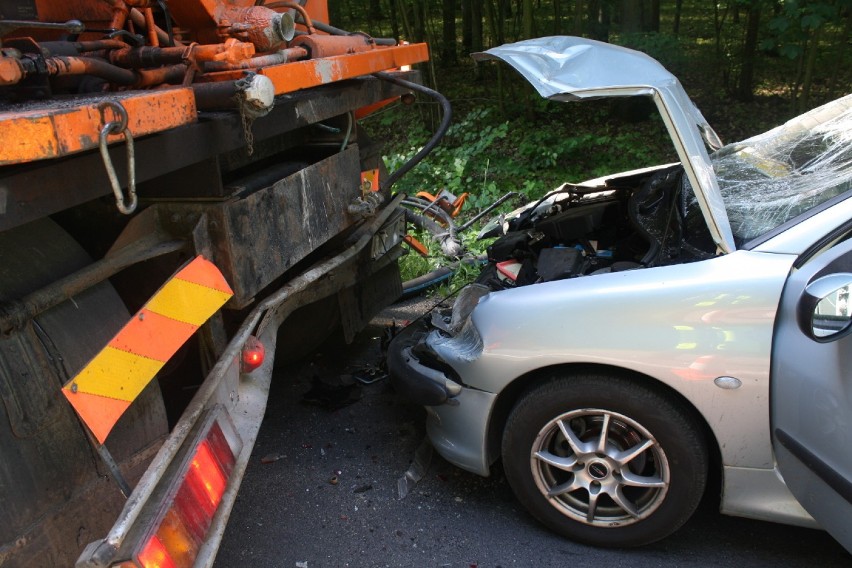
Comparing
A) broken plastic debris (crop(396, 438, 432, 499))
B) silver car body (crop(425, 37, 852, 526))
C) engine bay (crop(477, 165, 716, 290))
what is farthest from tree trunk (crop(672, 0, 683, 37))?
broken plastic debris (crop(396, 438, 432, 499))

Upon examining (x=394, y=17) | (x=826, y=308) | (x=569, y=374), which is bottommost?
(x=569, y=374)

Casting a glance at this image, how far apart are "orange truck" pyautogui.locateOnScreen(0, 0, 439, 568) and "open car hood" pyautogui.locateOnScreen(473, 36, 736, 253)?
2.77 ft

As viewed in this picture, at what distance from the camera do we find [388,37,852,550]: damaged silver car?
2352mm

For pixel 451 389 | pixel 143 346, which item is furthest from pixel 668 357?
pixel 143 346

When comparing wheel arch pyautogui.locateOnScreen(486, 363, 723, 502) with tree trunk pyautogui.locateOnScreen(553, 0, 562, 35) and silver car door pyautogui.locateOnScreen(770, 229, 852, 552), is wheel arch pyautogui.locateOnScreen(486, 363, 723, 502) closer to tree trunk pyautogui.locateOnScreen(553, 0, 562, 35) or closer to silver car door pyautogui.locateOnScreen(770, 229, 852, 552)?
silver car door pyautogui.locateOnScreen(770, 229, 852, 552)

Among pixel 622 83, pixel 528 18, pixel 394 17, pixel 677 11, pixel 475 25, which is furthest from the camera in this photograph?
pixel 394 17

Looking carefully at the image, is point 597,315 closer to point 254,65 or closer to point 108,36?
point 254,65

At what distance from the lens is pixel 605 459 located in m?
2.76

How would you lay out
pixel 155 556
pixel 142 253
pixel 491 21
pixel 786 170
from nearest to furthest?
1. pixel 155 556
2. pixel 142 253
3. pixel 786 170
4. pixel 491 21

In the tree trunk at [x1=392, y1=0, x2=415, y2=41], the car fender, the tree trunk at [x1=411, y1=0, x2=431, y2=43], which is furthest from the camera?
the tree trunk at [x1=411, y1=0, x2=431, y2=43]

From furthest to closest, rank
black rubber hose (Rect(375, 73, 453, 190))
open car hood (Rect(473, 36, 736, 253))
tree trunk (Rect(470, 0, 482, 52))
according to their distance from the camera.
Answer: tree trunk (Rect(470, 0, 482, 52)) < black rubber hose (Rect(375, 73, 453, 190)) < open car hood (Rect(473, 36, 736, 253))

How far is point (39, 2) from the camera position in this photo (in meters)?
2.56

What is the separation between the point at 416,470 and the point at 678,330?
147cm

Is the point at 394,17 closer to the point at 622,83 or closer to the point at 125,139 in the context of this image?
the point at 622,83
